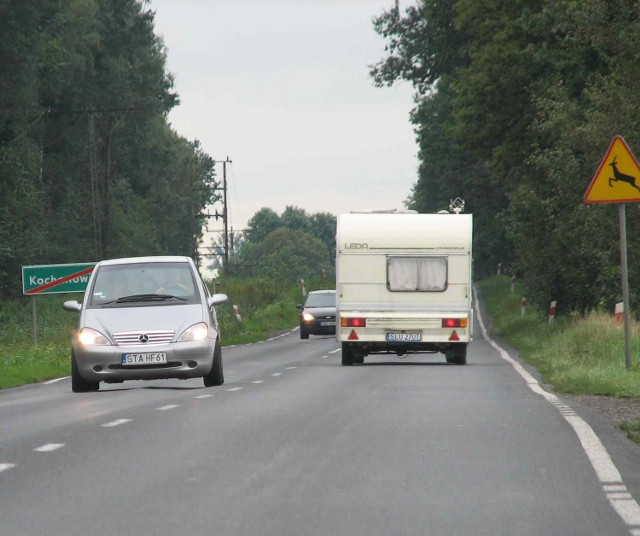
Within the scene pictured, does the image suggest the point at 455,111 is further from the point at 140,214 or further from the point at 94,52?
the point at 140,214

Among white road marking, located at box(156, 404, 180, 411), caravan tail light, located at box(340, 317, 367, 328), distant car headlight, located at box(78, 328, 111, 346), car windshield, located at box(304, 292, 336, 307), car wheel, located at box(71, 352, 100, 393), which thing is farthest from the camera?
car windshield, located at box(304, 292, 336, 307)

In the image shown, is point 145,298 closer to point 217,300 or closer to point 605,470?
point 217,300

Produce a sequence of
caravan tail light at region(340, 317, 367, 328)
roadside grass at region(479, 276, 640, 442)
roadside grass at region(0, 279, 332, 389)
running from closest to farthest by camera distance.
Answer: roadside grass at region(479, 276, 640, 442) → roadside grass at region(0, 279, 332, 389) → caravan tail light at region(340, 317, 367, 328)

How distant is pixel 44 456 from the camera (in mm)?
10758

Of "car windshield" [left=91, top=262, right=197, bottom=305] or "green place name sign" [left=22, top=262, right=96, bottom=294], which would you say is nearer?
"car windshield" [left=91, top=262, right=197, bottom=305]

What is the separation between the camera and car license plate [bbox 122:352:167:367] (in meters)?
18.4

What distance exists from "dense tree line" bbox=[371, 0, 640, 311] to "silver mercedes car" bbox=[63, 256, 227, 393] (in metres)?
12.0

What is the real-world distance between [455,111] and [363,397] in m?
31.0

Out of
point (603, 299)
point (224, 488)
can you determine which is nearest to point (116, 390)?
point (224, 488)

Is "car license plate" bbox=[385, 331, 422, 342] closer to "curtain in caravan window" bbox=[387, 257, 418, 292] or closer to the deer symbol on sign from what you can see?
"curtain in caravan window" bbox=[387, 257, 418, 292]

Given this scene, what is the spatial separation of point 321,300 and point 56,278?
16.1 m

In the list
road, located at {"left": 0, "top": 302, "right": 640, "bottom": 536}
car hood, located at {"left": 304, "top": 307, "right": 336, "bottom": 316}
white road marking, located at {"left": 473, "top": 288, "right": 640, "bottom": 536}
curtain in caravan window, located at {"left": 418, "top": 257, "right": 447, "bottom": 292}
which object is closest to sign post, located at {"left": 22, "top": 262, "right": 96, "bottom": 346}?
curtain in caravan window, located at {"left": 418, "top": 257, "right": 447, "bottom": 292}

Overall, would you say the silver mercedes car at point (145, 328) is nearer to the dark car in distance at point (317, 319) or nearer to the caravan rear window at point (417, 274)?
the caravan rear window at point (417, 274)

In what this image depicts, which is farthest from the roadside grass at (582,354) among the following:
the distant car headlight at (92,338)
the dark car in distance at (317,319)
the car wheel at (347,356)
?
the distant car headlight at (92,338)
